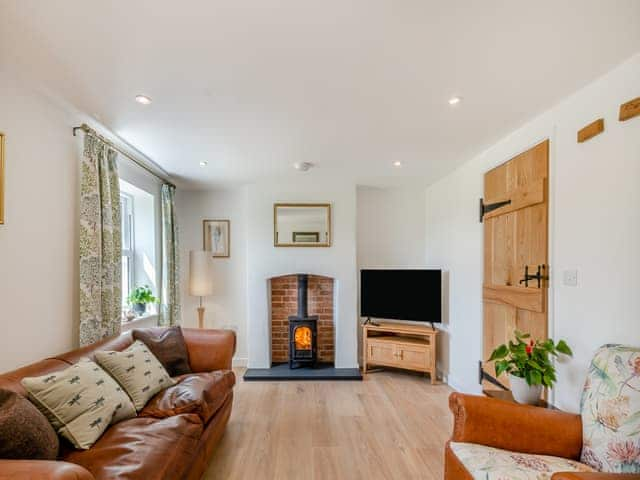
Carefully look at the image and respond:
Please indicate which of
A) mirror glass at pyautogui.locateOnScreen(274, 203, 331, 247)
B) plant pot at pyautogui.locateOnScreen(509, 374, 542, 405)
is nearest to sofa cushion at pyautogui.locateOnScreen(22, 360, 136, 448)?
plant pot at pyautogui.locateOnScreen(509, 374, 542, 405)

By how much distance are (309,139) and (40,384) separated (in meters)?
2.29

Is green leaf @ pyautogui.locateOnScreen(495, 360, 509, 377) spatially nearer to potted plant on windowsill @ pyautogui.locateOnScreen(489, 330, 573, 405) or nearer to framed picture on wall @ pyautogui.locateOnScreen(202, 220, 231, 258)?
potted plant on windowsill @ pyautogui.locateOnScreen(489, 330, 573, 405)

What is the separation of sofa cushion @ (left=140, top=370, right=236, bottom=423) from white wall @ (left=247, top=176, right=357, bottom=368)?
1.85m

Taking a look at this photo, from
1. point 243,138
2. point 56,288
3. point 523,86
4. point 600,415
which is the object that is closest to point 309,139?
point 243,138

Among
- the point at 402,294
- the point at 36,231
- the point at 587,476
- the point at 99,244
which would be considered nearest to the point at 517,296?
the point at 587,476

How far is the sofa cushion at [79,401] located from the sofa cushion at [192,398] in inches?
6.9

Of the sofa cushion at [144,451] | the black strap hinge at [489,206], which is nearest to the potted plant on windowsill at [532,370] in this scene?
the black strap hinge at [489,206]

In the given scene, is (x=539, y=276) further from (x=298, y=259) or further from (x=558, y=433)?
(x=298, y=259)

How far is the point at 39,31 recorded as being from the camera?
1.49 metres

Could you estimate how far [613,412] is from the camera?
149cm

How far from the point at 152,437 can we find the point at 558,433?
1935 mm

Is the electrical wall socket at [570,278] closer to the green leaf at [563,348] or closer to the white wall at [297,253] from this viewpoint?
the green leaf at [563,348]

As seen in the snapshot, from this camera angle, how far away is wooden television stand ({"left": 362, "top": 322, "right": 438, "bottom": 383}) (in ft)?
13.0

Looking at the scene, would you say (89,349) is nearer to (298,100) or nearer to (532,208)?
(298,100)
